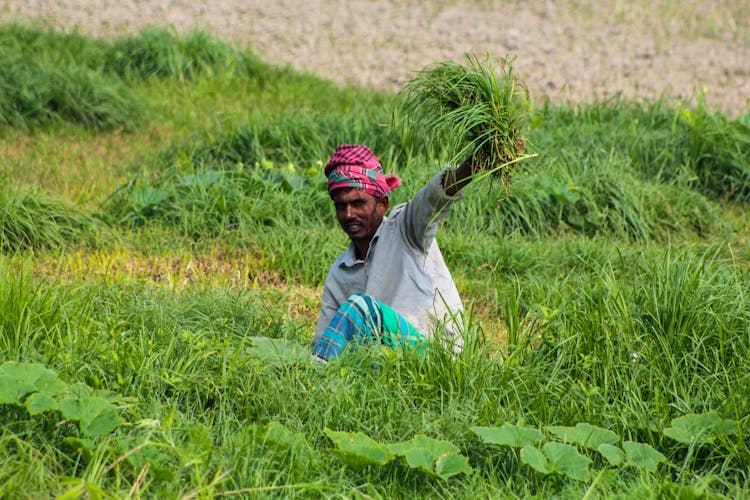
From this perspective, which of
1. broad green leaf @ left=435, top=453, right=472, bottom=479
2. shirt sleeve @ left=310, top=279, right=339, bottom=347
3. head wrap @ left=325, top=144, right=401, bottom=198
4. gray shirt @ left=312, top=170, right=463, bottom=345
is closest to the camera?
broad green leaf @ left=435, top=453, right=472, bottom=479

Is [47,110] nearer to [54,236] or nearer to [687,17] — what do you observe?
[54,236]

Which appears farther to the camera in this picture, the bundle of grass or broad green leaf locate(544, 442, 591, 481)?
the bundle of grass

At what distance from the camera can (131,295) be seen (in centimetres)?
444

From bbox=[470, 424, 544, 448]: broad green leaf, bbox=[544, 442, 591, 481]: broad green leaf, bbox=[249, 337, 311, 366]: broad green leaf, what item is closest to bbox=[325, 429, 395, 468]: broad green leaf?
bbox=[470, 424, 544, 448]: broad green leaf

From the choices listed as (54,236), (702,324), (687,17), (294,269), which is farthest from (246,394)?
(687,17)

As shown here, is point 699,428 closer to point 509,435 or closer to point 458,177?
point 509,435

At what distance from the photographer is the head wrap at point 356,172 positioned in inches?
157

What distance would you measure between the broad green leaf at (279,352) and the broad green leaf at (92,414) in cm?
76

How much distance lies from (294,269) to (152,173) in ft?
6.22

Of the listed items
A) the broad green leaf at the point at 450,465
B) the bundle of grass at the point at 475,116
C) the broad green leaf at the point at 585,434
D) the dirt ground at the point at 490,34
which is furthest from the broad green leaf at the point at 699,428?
the dirt ground at the point at 490,34

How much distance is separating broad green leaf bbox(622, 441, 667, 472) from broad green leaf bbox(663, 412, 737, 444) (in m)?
0.10

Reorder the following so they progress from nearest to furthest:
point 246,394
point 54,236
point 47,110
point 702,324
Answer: point 246,394, point 702,324, point 54,236, point 47,110

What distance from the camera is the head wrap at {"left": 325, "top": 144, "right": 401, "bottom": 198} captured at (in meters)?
3.98

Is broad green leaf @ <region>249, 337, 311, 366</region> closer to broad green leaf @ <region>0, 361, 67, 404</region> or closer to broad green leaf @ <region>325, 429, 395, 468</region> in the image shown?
broad green leaf @ <region>325, 429, 395, 468</region>
